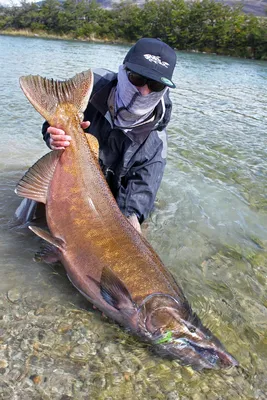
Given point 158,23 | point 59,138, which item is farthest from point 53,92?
point 158,23

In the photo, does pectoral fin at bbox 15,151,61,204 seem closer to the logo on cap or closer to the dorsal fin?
the dorsal fin

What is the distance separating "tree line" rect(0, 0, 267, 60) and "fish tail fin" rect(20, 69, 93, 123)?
2095 inches

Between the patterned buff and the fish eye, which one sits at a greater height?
the patterned buff

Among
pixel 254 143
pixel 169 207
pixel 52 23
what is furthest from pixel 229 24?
pixel 169 207

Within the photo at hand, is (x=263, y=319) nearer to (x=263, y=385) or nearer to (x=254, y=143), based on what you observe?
(x=263, y=385)

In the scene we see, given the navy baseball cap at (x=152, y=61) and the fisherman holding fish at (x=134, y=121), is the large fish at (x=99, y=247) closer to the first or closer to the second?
the fisherman holding fish at (x=134, y=121)

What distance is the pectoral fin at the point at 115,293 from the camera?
2607mm

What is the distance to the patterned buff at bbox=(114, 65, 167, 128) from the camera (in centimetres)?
349

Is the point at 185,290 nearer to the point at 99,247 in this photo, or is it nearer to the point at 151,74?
the point at 99,247

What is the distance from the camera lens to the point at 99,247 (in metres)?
2.86

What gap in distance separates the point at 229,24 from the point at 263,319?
214ft

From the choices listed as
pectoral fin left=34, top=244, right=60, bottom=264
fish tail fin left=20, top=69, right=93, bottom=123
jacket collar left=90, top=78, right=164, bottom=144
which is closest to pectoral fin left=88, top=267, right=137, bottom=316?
pectoral fin left=34, top=244, right=60, bottom=264

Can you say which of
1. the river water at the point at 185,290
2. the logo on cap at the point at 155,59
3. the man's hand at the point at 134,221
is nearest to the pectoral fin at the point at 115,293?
the river water at the point at 185,290

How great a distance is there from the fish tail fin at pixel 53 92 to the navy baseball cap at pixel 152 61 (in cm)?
43
